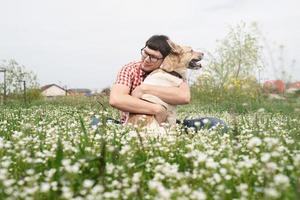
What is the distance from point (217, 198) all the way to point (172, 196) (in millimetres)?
259

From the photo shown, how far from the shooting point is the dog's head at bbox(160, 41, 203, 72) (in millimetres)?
6398

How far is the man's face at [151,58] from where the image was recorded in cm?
649

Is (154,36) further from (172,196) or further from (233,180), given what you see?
(172,196)

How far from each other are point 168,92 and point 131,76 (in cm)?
78

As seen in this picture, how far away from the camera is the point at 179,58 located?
646 cm

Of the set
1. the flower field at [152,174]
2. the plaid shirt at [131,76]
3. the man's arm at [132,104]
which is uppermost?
the plaid shirt at [131,76]

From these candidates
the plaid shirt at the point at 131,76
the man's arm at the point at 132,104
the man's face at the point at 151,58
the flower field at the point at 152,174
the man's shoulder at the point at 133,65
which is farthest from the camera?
the man's shoulder at the point at 133,65

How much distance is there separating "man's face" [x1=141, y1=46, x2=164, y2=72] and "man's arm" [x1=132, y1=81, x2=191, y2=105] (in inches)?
12.1

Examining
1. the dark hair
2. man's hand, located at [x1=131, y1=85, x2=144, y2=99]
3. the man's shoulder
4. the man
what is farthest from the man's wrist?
the man's shoulder

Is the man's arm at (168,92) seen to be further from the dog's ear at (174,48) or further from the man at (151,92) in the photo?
the dog's ear at (174,48)

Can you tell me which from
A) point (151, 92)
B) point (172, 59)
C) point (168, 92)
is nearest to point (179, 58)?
Result: point (172, 59)

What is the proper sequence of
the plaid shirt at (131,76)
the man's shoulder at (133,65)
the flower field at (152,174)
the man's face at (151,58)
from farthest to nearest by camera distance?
1. the man's shoulder at (133,65)
2. the plaid shirt at (131,76)
3. the man's face at (151,58)
4. the flower field at (152,174)

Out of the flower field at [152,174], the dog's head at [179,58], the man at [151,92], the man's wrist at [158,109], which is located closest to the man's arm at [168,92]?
the man at [151,92]

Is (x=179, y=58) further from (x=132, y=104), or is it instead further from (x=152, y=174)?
(x=152, y=174)
